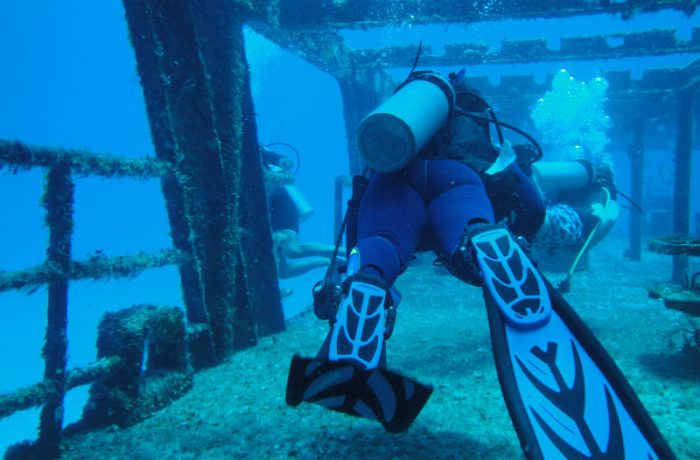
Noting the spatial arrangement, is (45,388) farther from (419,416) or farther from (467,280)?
(467,280)

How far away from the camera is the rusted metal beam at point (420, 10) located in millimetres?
5938

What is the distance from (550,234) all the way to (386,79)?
8584 mm

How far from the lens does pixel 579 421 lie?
1.76 metres

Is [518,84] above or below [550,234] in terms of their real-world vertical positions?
above

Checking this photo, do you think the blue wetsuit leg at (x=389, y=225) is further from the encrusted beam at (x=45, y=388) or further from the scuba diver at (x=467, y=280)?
the encrusted beam at (x=45, y=388)

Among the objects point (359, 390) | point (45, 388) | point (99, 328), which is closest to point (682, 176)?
point (359, 390)

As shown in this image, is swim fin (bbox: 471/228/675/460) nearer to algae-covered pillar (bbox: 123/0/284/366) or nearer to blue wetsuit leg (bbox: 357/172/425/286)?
blue wetsuit leg (bbox: 357/172/425/286)

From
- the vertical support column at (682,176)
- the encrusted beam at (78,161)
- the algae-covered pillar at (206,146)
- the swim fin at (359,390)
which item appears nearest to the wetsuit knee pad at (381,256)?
the swim fin at (359,390)

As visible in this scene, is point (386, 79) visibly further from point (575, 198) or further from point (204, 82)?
point (204, 82)

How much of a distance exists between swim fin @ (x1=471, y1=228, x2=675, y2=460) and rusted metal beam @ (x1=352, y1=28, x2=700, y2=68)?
876 centimetres

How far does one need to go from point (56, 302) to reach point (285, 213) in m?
5.86

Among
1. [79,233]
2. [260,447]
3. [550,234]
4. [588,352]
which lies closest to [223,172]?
[260,447]

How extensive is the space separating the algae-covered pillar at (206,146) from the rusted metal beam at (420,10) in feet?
4.49

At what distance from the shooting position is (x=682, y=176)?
10.4 metres
